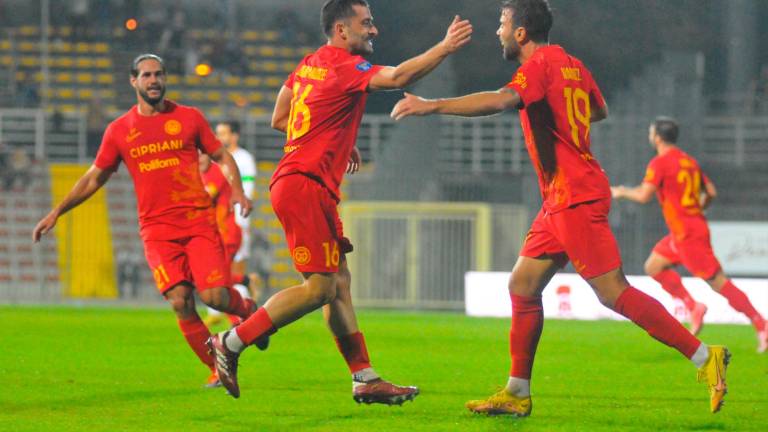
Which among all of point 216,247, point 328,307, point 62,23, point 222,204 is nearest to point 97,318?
point 222,204

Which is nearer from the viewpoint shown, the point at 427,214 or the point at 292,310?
the point at 292,310

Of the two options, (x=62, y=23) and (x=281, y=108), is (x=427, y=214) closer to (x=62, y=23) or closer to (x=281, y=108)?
(x=62, y=23)

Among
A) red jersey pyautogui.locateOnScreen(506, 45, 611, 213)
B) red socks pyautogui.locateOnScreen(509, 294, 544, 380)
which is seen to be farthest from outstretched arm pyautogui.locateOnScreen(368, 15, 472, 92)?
red socks pyautogui.locateOnScreen(509, 294, 544, 380)

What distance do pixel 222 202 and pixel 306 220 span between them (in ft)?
19.7

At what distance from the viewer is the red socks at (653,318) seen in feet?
23.7

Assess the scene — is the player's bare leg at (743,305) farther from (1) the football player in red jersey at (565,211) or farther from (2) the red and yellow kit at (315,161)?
(2) the red and yellow kit at (315,161)

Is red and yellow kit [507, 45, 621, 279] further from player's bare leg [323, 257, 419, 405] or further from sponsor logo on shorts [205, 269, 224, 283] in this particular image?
sponsor logo on shorts [205, 269, 224, 283]

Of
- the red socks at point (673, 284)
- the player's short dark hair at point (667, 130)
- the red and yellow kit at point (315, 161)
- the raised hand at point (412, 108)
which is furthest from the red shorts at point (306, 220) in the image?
the red socks at point (673, 284)

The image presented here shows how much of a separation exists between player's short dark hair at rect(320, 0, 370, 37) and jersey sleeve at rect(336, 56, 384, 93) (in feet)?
0.92

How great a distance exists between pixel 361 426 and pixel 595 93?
2.24 m

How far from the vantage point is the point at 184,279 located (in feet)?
28.8

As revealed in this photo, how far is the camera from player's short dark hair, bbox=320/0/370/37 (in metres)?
7.28

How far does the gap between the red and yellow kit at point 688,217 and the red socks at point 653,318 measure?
20.2 ft

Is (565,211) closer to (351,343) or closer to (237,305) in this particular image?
(351,343)
